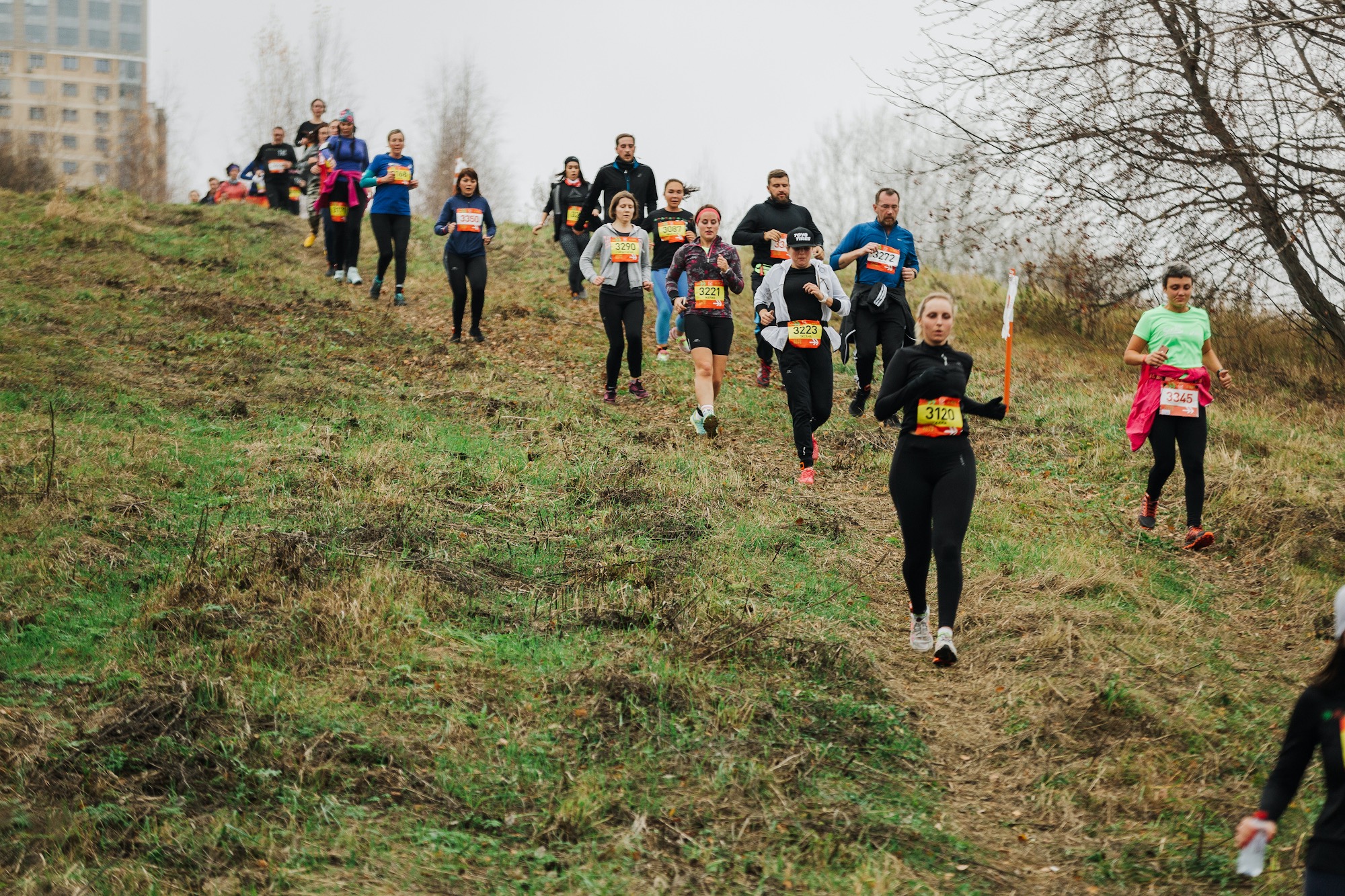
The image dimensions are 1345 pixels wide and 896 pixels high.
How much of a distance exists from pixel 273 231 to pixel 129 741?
53.8ft

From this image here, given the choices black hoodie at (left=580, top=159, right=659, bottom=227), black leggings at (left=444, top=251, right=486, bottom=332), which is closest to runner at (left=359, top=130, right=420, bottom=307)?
black leggings at (left=444, top=251, right=486, bottom=332)

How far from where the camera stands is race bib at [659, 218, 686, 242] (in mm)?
13586

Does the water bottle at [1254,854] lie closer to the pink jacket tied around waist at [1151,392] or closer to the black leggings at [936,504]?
the black leggings at [936,504]

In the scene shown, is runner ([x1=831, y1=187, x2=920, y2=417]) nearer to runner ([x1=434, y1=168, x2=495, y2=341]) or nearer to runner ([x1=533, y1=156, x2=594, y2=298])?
runner ([x1=434, y1=168, x2=495, y2=341])

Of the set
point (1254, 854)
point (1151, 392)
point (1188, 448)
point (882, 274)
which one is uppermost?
point (882, 274)

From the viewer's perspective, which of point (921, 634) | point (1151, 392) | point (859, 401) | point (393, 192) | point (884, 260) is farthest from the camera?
point (393, 192)

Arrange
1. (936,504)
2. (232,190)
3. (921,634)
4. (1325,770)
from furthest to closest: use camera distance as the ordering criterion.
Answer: (232,190) → (921,634) → (936,504) → (1325,770)

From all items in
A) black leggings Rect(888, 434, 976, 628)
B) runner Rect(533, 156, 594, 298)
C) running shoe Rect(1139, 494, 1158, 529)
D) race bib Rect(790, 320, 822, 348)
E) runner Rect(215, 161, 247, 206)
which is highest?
runner Rect(215, 161, 247, 206)

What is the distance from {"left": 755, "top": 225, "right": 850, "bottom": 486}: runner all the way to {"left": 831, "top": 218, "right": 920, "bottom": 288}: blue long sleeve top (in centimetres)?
132

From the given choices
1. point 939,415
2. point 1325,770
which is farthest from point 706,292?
point 1325,770

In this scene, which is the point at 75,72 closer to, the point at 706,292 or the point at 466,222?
the point at 466,222

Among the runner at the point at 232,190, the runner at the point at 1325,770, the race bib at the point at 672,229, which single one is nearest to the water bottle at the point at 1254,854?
the runner at the point at 1325,770

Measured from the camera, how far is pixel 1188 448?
28.2ft

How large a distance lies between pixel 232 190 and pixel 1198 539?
68.9ft
